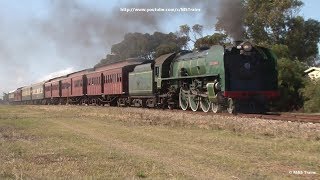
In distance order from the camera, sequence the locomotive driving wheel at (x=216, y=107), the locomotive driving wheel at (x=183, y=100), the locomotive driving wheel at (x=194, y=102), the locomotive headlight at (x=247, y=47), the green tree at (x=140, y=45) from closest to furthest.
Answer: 1. the locomotive headlight at (x=247, y=47)
2. the locomotive driving wheel at (x=216, y=107)
3. the locomotive driving wheel at (x=194, y=102)
4. the locomotive driving wheel at (x=183, y=100)
5. the green tree at (x=140, y=45)

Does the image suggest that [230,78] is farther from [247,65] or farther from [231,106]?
[231,106]

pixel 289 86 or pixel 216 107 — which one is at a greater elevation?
pixel 289 86

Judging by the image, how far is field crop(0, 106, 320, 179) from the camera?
784 cm

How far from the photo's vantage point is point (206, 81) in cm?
2291

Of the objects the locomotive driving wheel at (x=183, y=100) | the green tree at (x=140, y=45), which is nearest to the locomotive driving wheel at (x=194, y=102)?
the locomotive driving wheel at (x=183, y=100)

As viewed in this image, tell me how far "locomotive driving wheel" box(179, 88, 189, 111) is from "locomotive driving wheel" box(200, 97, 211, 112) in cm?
172

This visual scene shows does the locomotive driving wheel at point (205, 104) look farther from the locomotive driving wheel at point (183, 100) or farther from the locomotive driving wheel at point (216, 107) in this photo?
the locomotive driving wheel at point (183, 100)

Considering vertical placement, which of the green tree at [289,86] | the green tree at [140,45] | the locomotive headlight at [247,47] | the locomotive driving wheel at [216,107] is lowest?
the locomotive driving wheel at [216,107]

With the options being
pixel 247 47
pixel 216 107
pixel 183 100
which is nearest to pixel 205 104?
pixel 216 107

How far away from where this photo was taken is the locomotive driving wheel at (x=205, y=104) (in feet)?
75.6

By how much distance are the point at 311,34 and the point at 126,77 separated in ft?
69.0

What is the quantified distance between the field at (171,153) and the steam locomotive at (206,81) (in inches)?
217

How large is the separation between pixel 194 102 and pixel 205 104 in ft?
3.56

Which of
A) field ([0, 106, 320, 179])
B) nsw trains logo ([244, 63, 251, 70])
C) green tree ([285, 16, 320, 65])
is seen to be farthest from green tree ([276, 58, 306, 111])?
field ([0, 106, 320, 179])
